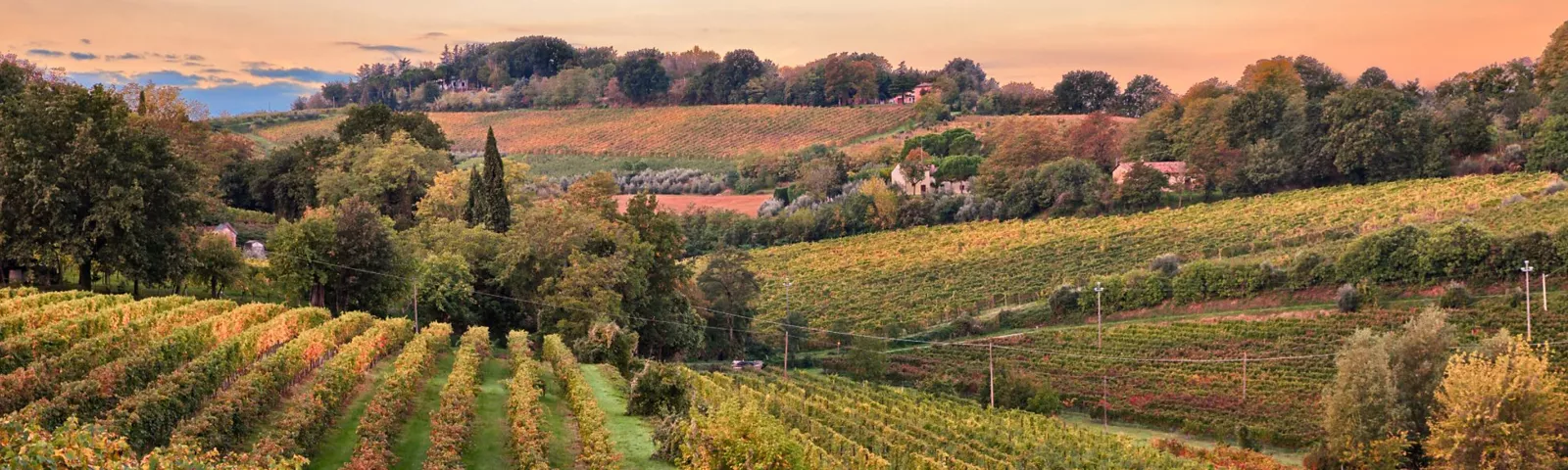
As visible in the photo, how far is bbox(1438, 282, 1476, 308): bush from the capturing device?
57.6 metres

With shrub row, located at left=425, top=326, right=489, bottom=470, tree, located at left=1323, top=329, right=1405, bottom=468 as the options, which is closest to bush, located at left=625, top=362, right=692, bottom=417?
shrub row, located at left=425, top=326, right=489, bottom=470

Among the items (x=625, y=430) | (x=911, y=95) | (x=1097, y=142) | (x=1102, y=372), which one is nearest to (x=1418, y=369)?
(x=1102, y=372)

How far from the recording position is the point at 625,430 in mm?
27797

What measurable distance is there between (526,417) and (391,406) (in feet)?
9.19

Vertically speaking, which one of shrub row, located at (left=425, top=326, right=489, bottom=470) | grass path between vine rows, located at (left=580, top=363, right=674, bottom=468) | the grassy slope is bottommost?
grass path between vine rows, located at (left=580, top=363, right=674, bottom=468)

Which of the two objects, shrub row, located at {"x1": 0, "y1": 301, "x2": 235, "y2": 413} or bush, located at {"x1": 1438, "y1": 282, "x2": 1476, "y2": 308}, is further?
bush, located at {"x1": 1438, "y1": 282, "x2": 1476, "y2": 308}

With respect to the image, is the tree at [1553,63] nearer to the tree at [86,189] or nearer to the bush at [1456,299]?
the bush at [1456,299]

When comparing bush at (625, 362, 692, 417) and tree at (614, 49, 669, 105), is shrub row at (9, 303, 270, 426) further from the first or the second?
tree at (614, 49, 669, 105)

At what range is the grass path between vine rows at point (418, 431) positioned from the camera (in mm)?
23053

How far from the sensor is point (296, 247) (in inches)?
1768

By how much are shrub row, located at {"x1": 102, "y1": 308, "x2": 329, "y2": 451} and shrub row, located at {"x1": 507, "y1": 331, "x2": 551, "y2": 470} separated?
562 centimetres

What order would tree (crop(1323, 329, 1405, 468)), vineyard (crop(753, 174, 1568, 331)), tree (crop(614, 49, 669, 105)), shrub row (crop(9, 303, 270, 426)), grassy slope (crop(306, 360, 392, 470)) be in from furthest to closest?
1. tree (crop(614, 49, 669, 105))
2. vineyard (crop(753, 174, 1568, 331))
3. tree (crop(1323, 329, 1405, 468))
4. grassy slope (crop(306, 360, 392, 470))
5. shrub row (crop(9, 303, 270, 426))

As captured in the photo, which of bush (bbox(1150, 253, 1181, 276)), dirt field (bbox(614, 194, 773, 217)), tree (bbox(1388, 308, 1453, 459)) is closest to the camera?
tree (bbox(1388, 308, 1453, 459))

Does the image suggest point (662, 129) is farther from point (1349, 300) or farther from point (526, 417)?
point (526, 417)
